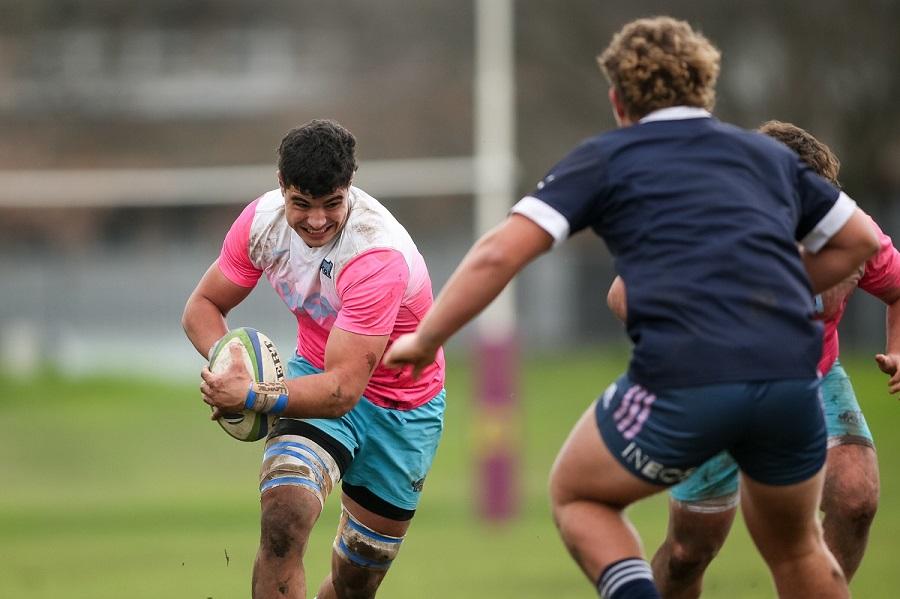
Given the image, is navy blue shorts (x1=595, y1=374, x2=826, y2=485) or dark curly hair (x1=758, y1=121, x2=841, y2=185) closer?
navy blue shorts (x1=595, y1=374, x2=826, y2=485)

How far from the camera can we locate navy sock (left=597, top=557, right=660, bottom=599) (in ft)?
14.8

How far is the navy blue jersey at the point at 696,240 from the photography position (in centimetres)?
441

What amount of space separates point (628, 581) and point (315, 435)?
5.61 ft

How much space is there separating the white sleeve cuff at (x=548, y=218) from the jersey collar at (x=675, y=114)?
43cm

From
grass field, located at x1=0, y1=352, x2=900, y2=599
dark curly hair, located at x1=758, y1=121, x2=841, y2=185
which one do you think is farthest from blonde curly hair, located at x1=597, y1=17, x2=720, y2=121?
grass field, located at x1=0, y1=352, x2=900, y2=599

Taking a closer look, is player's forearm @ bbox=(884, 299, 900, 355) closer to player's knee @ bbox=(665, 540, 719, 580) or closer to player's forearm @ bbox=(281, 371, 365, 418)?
player's knee @ bbox=(665, 540, 719, 580)

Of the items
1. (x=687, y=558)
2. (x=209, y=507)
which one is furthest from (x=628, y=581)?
(x=209, y=507)

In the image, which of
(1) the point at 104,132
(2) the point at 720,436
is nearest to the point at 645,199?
(2) the point at 720,436

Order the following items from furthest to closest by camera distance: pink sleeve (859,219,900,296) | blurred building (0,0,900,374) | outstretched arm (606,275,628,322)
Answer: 1. blurred building (0,0,900,374)
2. pink sleeve (859,219,900,296)
3. outstretched arm (606,275,628,322)

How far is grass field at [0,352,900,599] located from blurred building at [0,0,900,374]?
67.2 inches

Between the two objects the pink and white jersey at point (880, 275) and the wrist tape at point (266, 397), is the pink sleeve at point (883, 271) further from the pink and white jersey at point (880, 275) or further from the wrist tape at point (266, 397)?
the wrist tape at point (266, 397)

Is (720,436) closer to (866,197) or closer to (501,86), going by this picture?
(501,86)

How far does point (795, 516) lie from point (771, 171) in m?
1.10

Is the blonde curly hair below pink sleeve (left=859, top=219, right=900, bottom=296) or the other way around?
the other way around
